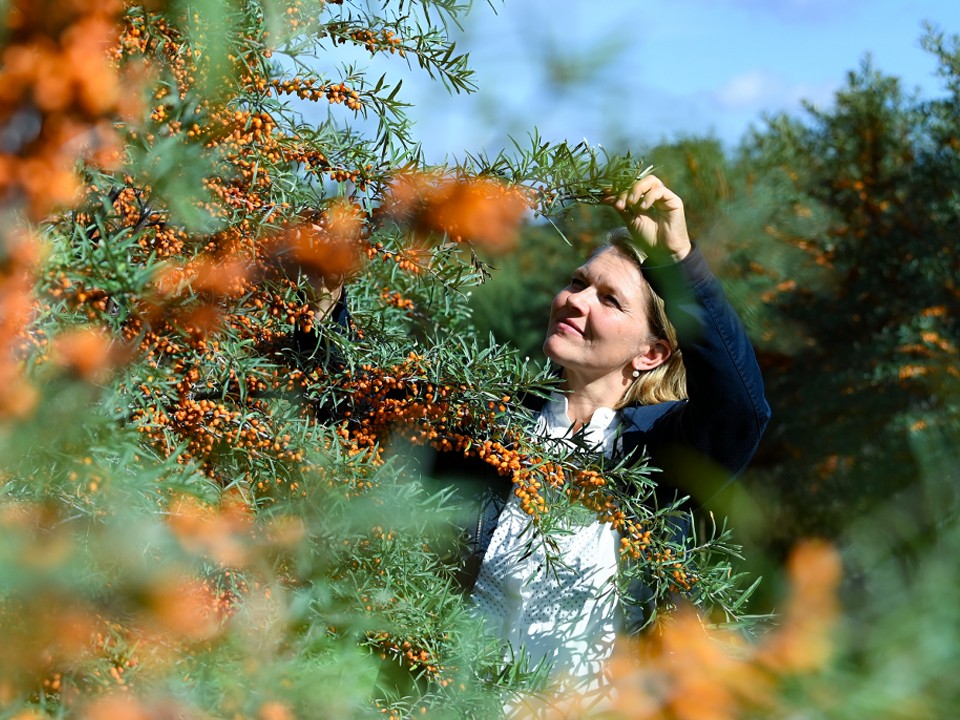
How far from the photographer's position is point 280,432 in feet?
3.36

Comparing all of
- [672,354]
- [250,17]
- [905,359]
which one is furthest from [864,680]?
[905,359]

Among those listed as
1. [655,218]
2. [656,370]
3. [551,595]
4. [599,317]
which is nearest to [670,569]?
[551,595]

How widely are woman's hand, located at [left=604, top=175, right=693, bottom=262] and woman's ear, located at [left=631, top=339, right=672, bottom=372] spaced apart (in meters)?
0.43

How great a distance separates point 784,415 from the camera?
6.13 m

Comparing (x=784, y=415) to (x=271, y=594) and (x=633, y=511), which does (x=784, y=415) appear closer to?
(x=633, y=511)

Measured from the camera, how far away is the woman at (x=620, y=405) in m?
1.30

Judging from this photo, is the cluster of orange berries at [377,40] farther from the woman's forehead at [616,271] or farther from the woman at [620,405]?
the woman's forehead at [616,271]

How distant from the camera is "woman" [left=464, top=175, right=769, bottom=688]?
130 centimetres

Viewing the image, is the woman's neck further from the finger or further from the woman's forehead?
the finger

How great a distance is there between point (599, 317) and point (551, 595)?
466 mm

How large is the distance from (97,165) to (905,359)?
532cm

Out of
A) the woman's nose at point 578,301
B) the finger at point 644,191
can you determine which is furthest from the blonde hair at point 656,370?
the finger at point 644,191

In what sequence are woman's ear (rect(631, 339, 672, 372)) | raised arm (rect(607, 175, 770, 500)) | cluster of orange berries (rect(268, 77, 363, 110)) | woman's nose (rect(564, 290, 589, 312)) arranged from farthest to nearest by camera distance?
woman's ear (rect(631, 339, 672, 372)) < woman's nose (rect(564, 290, 589, 312)) < raised arm (rect(607, 175, 770, 500)) < cluster of orange berries (rect(268, 77, 363, 110))

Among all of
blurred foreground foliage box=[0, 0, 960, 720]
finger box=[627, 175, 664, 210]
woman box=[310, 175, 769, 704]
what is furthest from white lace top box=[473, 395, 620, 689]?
finger box=[627, 175, 664, 210]
